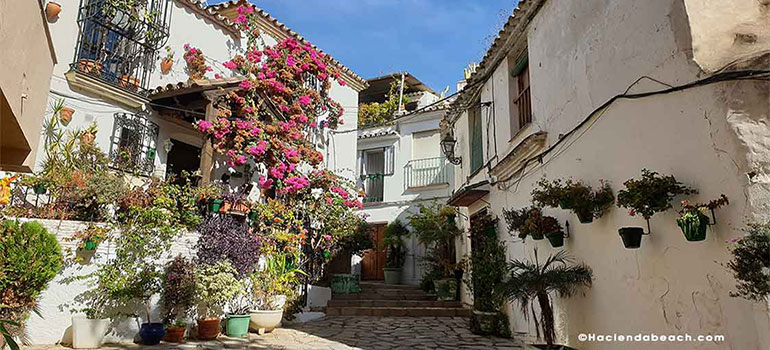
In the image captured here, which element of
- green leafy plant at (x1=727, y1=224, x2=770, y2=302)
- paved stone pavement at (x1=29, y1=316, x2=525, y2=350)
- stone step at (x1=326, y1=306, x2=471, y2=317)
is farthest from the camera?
stone step at (x1=326, y1=306, x2=471, y2=317)

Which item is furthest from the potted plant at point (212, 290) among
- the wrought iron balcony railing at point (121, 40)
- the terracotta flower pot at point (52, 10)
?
the terracotta flower pot at point (52, 10)

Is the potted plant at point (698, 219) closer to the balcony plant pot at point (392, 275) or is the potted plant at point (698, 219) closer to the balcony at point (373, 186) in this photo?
the balcony plant pot at point (392, 275)

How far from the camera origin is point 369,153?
61.0 feet

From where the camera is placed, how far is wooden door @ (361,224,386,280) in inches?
665

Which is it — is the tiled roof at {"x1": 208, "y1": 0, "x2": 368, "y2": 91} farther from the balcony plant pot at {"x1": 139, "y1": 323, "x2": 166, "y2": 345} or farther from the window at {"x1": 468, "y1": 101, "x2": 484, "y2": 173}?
the balcony plant pot at {"x1": 139, "y1": 323, "x2": 166, "y2": 345}

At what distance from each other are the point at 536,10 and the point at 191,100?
7387 millimetres

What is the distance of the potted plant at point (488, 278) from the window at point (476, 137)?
5.61 ft

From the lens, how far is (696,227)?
326 cm

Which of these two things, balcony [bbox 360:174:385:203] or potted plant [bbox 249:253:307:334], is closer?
potted plant [bbox 249:253:307:334]

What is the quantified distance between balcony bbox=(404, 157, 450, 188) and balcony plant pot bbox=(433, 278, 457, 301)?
533 centimetres

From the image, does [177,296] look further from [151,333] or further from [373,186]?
[373,186]

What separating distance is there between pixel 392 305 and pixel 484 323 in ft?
13.0

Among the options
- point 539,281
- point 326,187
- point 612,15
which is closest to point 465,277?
point 326,187

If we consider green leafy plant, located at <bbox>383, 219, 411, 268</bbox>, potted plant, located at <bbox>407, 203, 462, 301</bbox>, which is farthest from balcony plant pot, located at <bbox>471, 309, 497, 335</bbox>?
green leafy plant, located at <bbox>383, 219, 411, 268</bbox>
